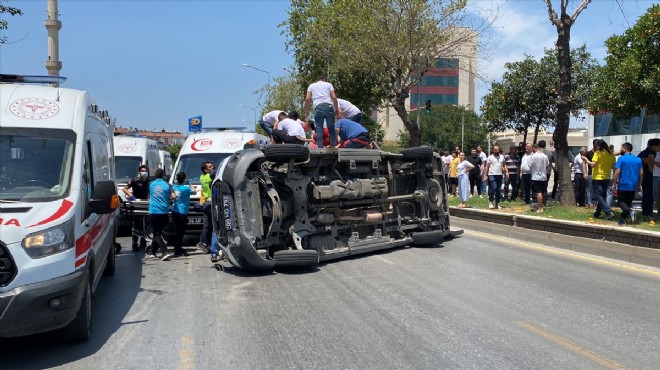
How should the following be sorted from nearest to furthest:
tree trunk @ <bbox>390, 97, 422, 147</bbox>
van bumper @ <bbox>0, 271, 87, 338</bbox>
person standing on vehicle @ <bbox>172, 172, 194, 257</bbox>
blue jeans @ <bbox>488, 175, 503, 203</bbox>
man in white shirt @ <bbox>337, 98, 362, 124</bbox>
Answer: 1. van bumper @ <bbox>0, 271, 87, 338</bbox>
2. person standing on vehicle @ <bbox>172, 172, 194, 257</bbox>
3. man in white shirt @ <bbox>337, 98, 362, 124</bbox>
4. blue jeans @ <bbox>488, 175, 503, 203</bbox>
5. tree trunk @ <bbox>390, 97, 422, 147</bbox>

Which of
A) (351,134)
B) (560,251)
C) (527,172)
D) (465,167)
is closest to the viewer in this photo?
(351,134)

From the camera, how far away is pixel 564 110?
15.6m

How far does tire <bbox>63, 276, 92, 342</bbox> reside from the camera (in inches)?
226

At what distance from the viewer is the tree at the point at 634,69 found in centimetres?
1373

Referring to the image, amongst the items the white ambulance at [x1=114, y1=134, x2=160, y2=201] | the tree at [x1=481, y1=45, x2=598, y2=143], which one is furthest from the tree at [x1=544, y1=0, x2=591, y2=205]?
the white ambulance at [x1=114, y1=134, x2=160, y2=201]

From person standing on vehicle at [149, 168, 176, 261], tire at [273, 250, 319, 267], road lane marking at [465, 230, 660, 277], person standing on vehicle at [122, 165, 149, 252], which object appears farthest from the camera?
person standing on vehicle at [122, 165, 149, 252]

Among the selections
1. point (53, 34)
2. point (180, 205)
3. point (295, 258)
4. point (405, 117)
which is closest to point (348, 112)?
point (180, 205)

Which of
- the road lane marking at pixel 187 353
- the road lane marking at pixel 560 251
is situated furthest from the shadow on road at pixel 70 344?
the road lane marking at pixel 560 251

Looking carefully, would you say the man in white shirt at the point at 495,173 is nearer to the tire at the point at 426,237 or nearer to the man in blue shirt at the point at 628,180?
the man in blue shirt at the point at 628,180

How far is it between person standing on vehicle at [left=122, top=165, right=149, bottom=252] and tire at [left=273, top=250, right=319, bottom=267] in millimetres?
4422

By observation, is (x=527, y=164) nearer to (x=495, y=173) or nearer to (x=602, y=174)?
(x=495, y=173)

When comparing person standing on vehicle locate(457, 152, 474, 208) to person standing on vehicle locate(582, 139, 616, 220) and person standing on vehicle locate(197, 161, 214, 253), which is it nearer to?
person standing on vehicle locate(582, 139, 616, 220)

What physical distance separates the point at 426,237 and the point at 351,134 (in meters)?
2.43

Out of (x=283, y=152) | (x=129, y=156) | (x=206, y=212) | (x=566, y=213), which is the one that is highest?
(x=129, y=156)
